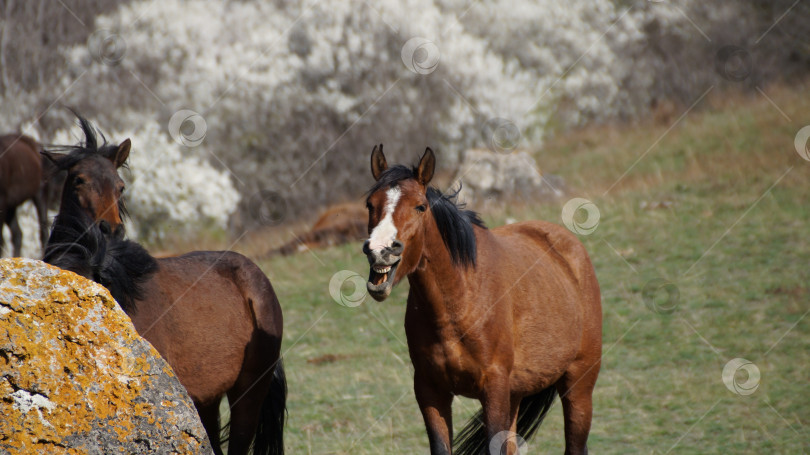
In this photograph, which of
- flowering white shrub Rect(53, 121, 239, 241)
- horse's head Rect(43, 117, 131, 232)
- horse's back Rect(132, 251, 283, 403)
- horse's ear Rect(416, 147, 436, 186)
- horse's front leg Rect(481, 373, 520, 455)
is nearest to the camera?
horse's ear Rect(416, 147, 436, 186)

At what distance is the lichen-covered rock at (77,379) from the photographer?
3.17 metres

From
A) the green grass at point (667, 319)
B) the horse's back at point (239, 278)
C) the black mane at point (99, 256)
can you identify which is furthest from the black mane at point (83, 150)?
the green grass at point (667, 319)

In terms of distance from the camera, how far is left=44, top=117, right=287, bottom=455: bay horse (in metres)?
4.66

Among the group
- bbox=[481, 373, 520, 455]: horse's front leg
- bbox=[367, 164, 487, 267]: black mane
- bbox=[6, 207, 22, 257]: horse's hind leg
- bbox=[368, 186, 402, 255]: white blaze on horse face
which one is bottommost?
bbox=[481, 373, 520, 455]: horse's front leg

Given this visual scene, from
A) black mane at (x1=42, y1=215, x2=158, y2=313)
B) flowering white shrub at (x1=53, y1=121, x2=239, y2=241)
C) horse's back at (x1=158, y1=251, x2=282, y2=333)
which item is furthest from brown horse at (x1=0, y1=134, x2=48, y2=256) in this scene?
black mane at (x1=42, y1=215, x2=158, y2=313)

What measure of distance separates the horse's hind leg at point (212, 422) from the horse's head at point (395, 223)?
1843 mm

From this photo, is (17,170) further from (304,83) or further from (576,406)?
(576,406)

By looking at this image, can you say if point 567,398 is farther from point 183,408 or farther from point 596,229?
point 596,229

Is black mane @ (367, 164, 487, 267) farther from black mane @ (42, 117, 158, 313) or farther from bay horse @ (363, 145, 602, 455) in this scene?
black mane @ (42, 117, 158, 313)

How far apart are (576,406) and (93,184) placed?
349 cm

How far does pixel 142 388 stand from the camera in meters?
3.37

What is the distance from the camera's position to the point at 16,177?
1291 cm

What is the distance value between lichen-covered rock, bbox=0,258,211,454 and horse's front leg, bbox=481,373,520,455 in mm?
1703

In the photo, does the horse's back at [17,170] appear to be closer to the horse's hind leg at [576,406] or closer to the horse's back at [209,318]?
the horse's back at [209,318]
